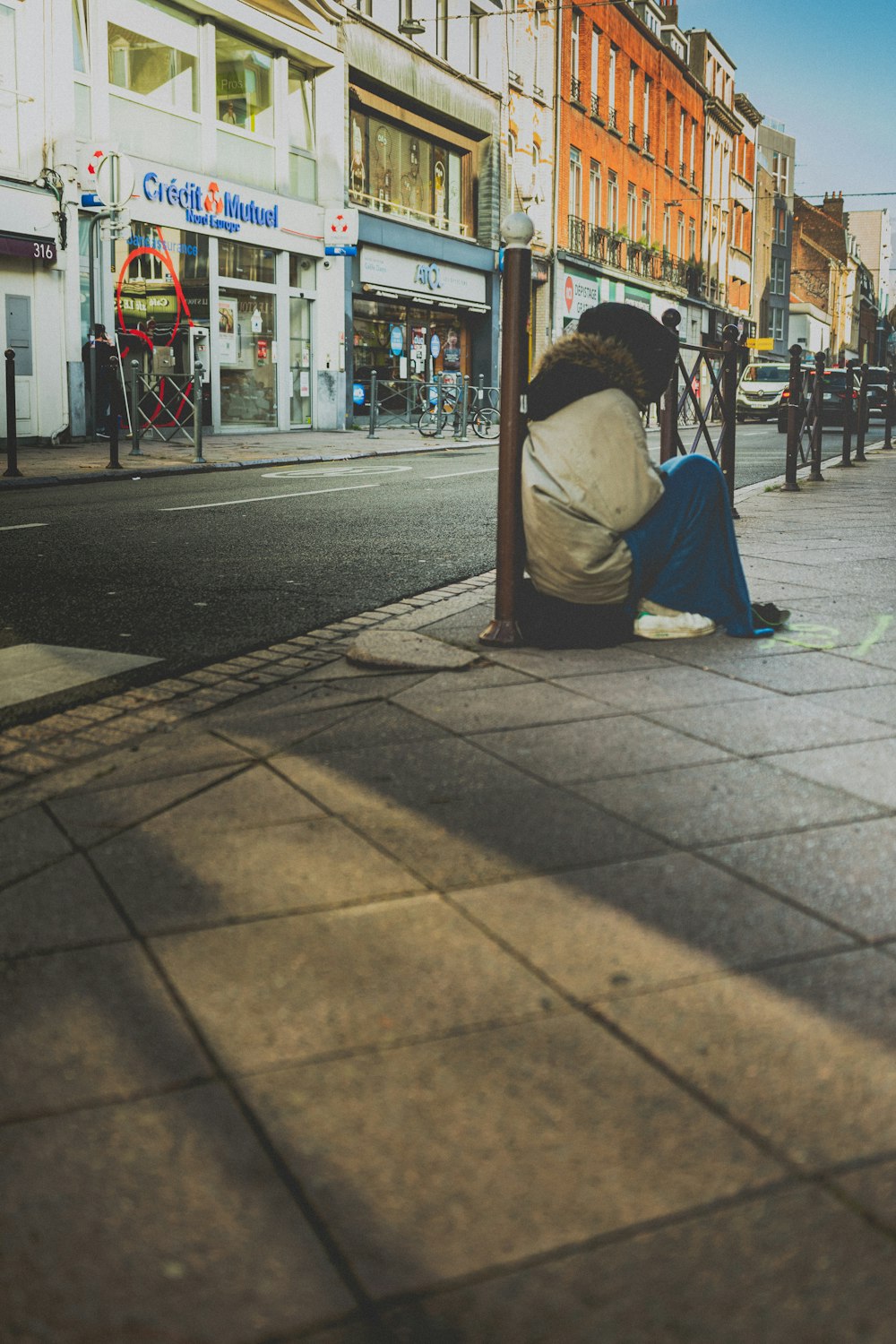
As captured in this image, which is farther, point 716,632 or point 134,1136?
point 716,632

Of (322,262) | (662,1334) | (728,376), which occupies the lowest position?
(662,1334)

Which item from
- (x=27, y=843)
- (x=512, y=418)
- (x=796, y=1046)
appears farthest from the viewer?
(x=512, y=418)

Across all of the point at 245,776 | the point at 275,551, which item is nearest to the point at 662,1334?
the point at 245,776

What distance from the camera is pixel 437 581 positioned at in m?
7.07

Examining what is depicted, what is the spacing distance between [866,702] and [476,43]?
1256 inches

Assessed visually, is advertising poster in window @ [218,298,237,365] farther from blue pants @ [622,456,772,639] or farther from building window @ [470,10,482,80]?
blue pants @ [622,456,772,639]

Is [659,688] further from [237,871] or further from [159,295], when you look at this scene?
[159,295]

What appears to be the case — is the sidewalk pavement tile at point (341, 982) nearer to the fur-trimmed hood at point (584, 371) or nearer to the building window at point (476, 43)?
the fur-trimmed hood at point (584, 371)

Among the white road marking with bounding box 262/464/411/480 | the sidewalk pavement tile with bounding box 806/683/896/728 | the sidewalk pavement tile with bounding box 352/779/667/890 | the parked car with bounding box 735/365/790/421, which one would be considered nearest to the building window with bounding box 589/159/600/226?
the parked car with bounding box 735/365/790/421

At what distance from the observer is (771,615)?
5.57 meters

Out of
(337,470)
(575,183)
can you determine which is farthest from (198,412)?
(575,183)

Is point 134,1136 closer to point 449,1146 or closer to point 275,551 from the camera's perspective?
point 449,1146

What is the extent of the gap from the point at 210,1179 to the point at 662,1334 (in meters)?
0.62

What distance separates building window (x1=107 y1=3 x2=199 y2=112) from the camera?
20781 mm
